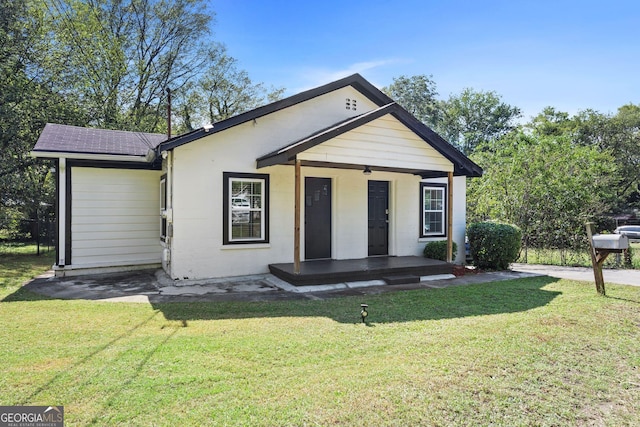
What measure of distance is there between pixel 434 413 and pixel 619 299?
5.74 m

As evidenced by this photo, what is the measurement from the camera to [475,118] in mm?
39156

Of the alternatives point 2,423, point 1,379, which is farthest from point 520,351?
point 1,379

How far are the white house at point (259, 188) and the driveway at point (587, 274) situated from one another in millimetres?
2780

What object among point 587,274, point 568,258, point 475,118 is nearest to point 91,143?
point 587,274

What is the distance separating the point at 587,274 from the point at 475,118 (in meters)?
33.2

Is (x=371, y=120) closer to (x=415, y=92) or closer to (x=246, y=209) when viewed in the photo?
(x=246, y=209)

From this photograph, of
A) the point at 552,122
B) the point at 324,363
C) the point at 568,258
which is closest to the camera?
the point at 324,363

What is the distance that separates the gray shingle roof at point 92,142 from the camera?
909 cm

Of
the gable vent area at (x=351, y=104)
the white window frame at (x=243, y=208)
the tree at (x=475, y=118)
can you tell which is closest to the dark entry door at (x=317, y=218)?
the white window frame at (x=243, y=208)

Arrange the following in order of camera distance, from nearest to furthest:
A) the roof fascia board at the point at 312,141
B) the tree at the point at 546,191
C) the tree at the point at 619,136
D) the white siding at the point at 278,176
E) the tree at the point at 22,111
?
the roof fascia board at the point at 312,141
the white siding at the point at 278,176
the tree at the point at 546,191
the tree at the point at 22,111
the tree at the point at 619,136

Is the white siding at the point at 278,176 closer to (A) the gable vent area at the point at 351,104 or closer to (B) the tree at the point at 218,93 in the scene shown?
(A) the gable vent area at the point at 351,104

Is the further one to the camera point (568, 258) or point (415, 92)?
point (415, 92)

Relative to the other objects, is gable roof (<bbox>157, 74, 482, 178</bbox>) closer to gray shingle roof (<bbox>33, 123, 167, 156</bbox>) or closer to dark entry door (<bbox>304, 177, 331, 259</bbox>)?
dark entry door (<bbox>304, 177, 331, 259</bbox>)

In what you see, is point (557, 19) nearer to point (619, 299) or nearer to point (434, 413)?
point (619, 299)
